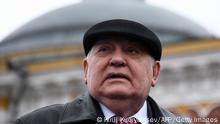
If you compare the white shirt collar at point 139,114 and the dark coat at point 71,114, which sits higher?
the dark coat at point 71,114

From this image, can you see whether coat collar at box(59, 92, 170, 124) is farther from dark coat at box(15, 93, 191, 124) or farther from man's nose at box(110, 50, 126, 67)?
man's nose at box(110, 50, 126, 67)

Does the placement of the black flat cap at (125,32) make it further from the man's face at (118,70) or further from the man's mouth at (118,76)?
the man's mouth at (118,76)

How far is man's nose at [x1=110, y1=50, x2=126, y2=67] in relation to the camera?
183cm

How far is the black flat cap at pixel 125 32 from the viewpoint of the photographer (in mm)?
1885

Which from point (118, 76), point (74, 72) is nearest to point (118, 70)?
point (118, 76)

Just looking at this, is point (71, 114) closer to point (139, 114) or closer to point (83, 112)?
point (83, 112)

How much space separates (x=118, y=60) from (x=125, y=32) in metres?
0.09

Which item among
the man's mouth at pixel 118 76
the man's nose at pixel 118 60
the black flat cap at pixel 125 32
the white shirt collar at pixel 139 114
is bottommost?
the white shirt collar at pixel 139 114

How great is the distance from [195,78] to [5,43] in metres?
7.55

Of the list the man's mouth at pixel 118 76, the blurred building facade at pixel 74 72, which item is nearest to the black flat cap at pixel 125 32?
the man's mouth at pixel 118 76

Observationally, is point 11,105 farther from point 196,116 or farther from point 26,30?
point 196,116

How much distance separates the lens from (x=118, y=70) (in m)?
1.82

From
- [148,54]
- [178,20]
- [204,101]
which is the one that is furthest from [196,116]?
[178,20]

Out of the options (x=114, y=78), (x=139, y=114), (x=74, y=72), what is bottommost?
(x=74, y=72)
